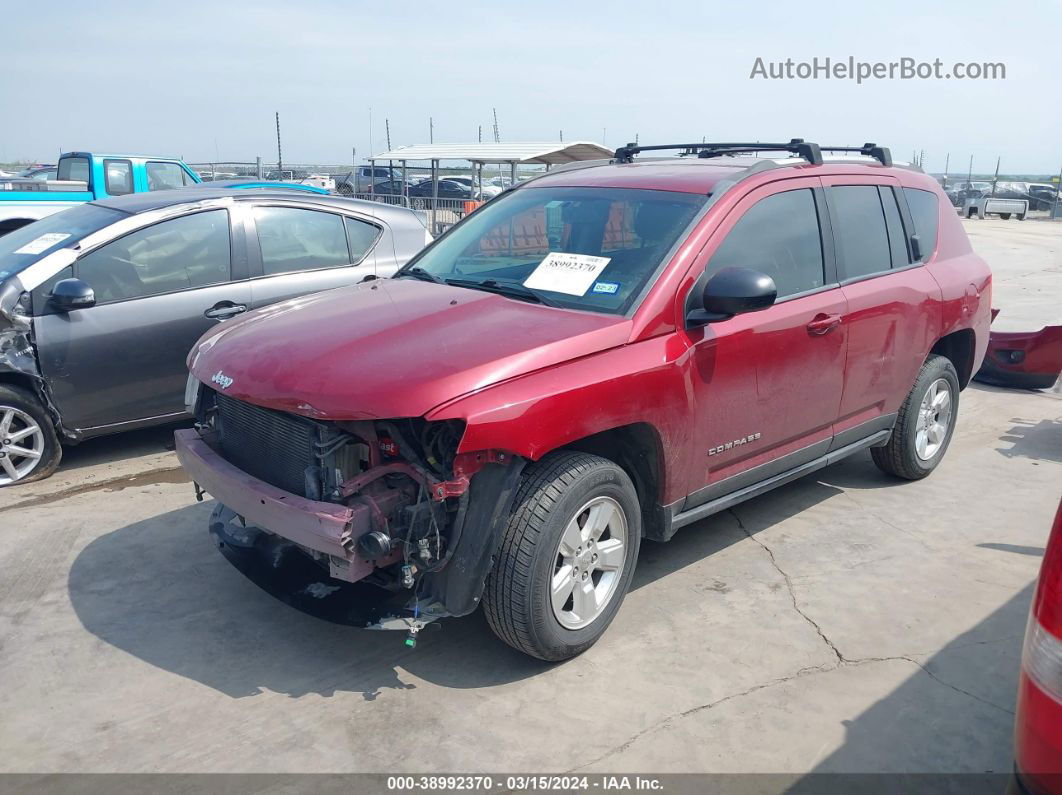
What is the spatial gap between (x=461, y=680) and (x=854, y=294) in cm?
280

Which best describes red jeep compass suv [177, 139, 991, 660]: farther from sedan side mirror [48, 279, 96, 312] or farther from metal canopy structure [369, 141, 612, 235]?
metal canopy structure [369, 141, 612, 235]

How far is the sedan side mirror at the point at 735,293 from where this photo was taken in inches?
143

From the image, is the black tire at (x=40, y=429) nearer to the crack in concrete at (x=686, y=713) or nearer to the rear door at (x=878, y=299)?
the crack in concrete at (x=686, y=713)

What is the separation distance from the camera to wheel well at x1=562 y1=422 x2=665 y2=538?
371cm

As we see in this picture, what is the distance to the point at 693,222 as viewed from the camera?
3.92 metres

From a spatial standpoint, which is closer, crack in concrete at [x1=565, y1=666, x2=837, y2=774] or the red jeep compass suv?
crack in concrete at [x1=565, y1=666, x2=837, y2=774]

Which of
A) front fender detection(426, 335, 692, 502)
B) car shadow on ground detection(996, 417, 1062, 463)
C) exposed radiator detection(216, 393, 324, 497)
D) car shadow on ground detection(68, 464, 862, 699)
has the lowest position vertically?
car shadow on ground detection(68, 464, 862, 699)

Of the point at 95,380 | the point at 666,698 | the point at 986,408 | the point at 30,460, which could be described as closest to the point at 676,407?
the point at 666,698

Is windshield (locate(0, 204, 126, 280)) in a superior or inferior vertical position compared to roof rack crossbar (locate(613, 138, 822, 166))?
inferior


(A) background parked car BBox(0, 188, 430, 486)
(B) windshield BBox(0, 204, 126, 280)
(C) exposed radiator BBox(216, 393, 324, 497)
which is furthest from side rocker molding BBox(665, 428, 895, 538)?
(B) windshield BBox(0, 204, 126, 280)

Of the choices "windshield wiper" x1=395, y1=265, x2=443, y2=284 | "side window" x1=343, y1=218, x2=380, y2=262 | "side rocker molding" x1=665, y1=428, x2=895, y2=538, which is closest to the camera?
"side rocker molding" x1=665, y1=428, x2=895, y2=538

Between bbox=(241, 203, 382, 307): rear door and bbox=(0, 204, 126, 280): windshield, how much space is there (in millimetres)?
904

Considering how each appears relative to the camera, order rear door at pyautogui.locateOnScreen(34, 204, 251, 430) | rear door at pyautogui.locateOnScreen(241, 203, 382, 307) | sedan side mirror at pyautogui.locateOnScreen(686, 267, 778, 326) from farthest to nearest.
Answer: rear door at pyautogui.locateOnScreen(241, 203, 382, 307), rear door at pyautogui.locateOnScreen(34, 204, 251, 430), sedan side mirror at pyautogui.locateOnScreen(686, 267, 778, 326)

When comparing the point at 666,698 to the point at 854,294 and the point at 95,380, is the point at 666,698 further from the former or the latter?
the point at 95,380
